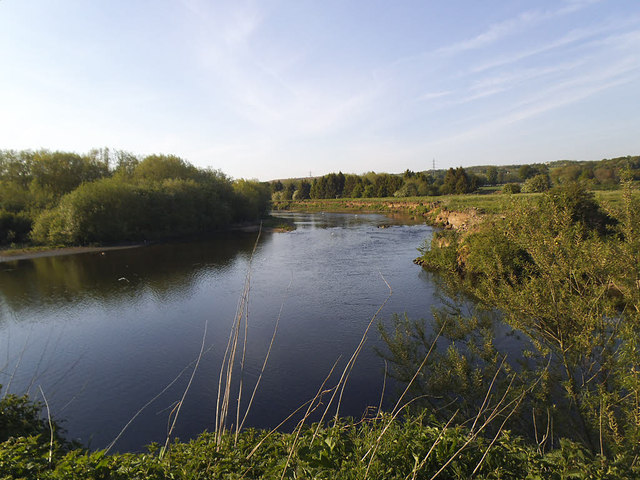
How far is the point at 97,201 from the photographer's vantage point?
37594 millimetres

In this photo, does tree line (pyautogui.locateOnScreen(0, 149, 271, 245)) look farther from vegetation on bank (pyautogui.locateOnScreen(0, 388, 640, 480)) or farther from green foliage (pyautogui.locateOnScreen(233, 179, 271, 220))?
vegetation on bank (pyautogui.locateOnScreen(0, 388, 640, 480))

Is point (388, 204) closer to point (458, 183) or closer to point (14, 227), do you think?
point (458, 183)

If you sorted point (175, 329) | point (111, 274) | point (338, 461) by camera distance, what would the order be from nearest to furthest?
point (338, 461)
point (175, 329)
point (111, 274)

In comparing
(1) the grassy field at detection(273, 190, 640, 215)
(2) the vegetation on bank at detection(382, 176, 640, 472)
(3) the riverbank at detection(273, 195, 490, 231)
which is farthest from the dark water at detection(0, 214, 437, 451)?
(1) the grassy field at detection(273, 190, 640, 215)

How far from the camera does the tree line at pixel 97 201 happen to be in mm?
36188

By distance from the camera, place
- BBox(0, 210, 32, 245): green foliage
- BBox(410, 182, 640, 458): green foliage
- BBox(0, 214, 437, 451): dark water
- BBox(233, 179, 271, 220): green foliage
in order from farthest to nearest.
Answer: BBox(233, 179, 271, 220): green foliage
BBox(0, 210, 32, 245): green foliage
BBox(0, 214, 437, 451): dark water
BBox(410, 182, 640, 458): green foliage

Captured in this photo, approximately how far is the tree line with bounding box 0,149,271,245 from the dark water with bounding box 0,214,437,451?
26.2 feet

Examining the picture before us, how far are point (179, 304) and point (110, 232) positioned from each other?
25201mm

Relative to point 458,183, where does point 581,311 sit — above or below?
below

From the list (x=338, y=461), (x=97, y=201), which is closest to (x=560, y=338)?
(x=338, y=461)

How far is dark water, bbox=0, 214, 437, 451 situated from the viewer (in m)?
9.81

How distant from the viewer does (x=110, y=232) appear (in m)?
38.1

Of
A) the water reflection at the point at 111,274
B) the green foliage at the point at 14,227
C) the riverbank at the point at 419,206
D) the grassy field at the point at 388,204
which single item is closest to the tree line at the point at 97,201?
the green foliage at the point at 14,227

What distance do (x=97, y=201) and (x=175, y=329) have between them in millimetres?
29505
